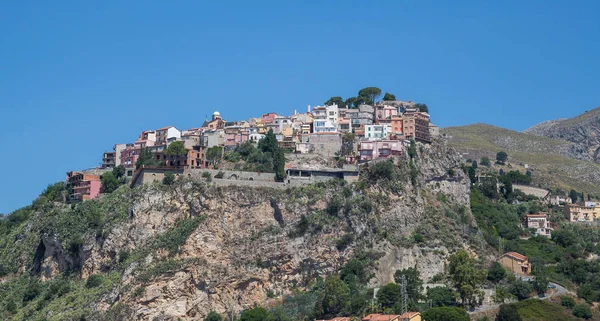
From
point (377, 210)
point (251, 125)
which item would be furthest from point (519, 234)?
point (251, 125)

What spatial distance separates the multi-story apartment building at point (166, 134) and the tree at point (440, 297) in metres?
34.3

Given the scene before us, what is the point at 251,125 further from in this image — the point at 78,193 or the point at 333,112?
the point at 78,193

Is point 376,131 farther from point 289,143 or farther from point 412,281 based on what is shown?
point 412,281

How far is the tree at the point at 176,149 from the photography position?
86.3 m

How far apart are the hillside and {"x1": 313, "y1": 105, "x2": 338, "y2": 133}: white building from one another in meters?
34.4

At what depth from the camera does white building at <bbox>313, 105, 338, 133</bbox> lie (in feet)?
317

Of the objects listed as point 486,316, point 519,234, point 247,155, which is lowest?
point 486,316

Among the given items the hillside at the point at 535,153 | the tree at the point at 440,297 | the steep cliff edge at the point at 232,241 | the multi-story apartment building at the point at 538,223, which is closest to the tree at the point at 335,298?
the steep cliff edge at the point at 232,241

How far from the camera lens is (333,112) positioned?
101m

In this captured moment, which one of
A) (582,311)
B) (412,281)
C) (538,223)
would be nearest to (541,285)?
(582,311)

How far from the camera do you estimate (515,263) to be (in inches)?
3310

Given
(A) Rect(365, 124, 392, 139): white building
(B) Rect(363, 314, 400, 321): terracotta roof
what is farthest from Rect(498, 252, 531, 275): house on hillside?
(A) Rect(365, 124, 392, 139): white building

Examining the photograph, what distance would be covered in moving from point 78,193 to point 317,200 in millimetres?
24277

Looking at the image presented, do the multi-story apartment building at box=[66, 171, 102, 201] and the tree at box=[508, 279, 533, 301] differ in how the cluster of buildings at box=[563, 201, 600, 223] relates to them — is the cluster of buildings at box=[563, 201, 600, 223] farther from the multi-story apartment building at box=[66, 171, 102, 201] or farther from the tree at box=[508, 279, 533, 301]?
the multi-story apartment building at box=[66, 171, 102, 201]
